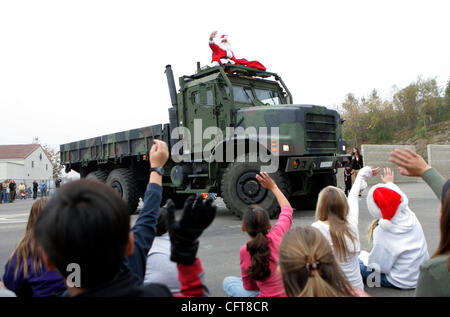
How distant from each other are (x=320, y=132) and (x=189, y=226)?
25.1ft

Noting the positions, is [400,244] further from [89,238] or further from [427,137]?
[427,137]

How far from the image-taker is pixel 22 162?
53.4m

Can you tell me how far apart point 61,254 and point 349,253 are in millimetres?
2459

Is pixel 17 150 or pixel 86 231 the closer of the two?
pixel 86 231

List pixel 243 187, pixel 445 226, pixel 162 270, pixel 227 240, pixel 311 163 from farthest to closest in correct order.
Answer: pixel 243 187, pixel 311 163, pixel 227 240, pixel 162 270, pixel 445 226

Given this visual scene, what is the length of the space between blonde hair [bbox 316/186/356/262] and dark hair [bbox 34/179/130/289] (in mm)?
2147

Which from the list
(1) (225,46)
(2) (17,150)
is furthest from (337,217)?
(2) (17,150)

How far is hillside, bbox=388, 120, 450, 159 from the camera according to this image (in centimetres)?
3284

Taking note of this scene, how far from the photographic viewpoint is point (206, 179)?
948 centimetres

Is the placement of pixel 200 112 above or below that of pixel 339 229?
above

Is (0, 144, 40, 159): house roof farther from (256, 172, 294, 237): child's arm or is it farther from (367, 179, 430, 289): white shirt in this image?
(367, 179, 430, 289): white shirt

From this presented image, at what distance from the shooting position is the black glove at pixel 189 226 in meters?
1.39
